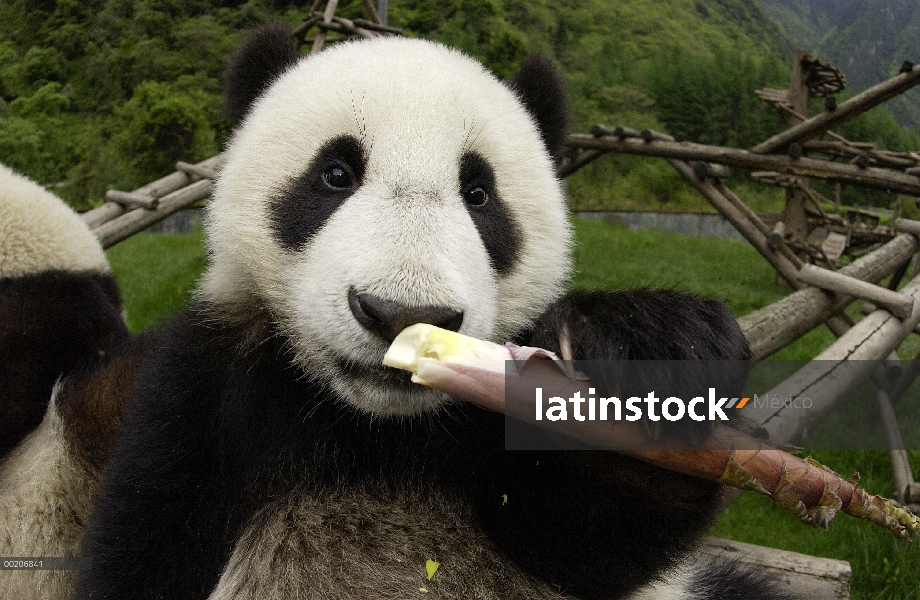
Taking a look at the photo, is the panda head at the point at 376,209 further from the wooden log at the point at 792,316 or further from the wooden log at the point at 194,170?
the wooden log at the point at 194,170

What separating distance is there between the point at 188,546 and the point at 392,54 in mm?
1385

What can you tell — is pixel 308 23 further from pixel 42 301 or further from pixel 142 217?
pixel 42 301

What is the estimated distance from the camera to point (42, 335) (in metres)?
2.99

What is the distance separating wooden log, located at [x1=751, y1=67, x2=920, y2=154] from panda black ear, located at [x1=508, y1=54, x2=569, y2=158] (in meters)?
5.14

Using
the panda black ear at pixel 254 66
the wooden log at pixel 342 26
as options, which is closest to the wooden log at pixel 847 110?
the wooden log at pixel 342 26

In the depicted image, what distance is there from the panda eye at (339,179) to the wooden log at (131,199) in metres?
4.52

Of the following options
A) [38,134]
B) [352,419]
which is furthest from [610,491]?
[38,134]

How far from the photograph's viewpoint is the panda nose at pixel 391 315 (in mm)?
1316

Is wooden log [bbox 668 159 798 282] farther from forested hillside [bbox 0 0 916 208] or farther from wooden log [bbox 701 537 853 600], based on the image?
wooden log [bbox 701 537 853 600]

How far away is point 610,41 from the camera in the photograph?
1477 centimetres

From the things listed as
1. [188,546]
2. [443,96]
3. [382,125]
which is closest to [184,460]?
[188,546]

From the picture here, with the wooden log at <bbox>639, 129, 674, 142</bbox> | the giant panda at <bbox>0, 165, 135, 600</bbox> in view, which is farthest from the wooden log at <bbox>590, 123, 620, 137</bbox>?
the giant panda at <bbox>0, 165, 135, 600</bbox>

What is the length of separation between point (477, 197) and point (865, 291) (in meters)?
2.87

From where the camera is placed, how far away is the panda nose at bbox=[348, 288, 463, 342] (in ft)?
4.32
